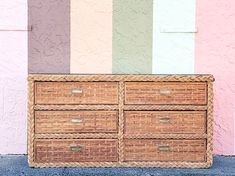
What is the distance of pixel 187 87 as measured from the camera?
3.79 m

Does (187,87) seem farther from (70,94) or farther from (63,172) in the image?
(63,172)

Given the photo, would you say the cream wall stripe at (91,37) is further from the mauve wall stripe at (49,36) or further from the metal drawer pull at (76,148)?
the metal drawer pull at (76,148)

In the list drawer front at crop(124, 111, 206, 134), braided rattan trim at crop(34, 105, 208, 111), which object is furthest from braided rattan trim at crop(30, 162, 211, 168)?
braided rattan trim at crop(34, 105, 208, 111)

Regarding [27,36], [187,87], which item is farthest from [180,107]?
[27,36]

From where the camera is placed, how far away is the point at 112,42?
164 inches

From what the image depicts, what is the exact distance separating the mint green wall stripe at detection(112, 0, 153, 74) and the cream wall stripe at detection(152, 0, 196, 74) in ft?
0.19

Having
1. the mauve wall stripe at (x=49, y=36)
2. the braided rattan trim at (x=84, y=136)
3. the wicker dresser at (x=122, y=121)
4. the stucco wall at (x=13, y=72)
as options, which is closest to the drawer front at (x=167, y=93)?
the wicker dresser at (x=122, y=121)

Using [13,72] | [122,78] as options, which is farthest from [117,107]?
[13,72]

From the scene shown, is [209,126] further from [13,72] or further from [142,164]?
[13,72]

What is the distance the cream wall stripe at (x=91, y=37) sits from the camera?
4141mm

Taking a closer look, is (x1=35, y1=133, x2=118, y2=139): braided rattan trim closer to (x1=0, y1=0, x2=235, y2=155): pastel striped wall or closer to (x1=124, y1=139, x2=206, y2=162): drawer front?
(x1=124, y1=139, x2=206, y2=162): drawer front

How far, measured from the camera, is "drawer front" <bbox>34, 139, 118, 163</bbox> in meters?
3.77

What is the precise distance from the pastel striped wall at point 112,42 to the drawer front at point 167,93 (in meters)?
0.41

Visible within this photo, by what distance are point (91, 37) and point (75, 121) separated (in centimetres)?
77
